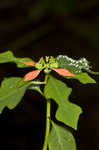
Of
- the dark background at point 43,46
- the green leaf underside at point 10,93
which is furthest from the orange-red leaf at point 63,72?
the dark background at point 43,46

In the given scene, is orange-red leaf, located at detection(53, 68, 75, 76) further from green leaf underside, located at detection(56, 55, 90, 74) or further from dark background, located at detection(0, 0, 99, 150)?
dark background, located at detection(0, 0, 99, 150)


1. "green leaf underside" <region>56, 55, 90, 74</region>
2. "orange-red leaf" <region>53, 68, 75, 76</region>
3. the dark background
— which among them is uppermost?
the dark background

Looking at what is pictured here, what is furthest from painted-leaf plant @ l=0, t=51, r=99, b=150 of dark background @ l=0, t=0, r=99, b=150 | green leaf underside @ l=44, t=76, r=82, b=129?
dark background @ l=0, t=0, r=99, b=150

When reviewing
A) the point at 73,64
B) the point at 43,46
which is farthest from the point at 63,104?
the point at 43,46

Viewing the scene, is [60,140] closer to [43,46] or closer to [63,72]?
[63,72]

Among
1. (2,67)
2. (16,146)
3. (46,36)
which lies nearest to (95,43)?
(46,36)

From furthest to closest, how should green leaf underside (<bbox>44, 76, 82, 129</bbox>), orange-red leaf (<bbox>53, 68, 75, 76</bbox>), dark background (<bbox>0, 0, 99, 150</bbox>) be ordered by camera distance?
dark background (<bbox>0, 0, 99, 150</bbox>) → orange-red leaf (<bbox>53, 68, 75, 76</bbox>) → green leaf underside (<bbox>44, 76, 82, 129</bbox>)

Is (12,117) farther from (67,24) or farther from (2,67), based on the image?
(67,24)

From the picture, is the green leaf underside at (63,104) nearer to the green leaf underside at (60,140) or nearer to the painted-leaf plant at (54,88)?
the painted-leaf plant at (54,88)
